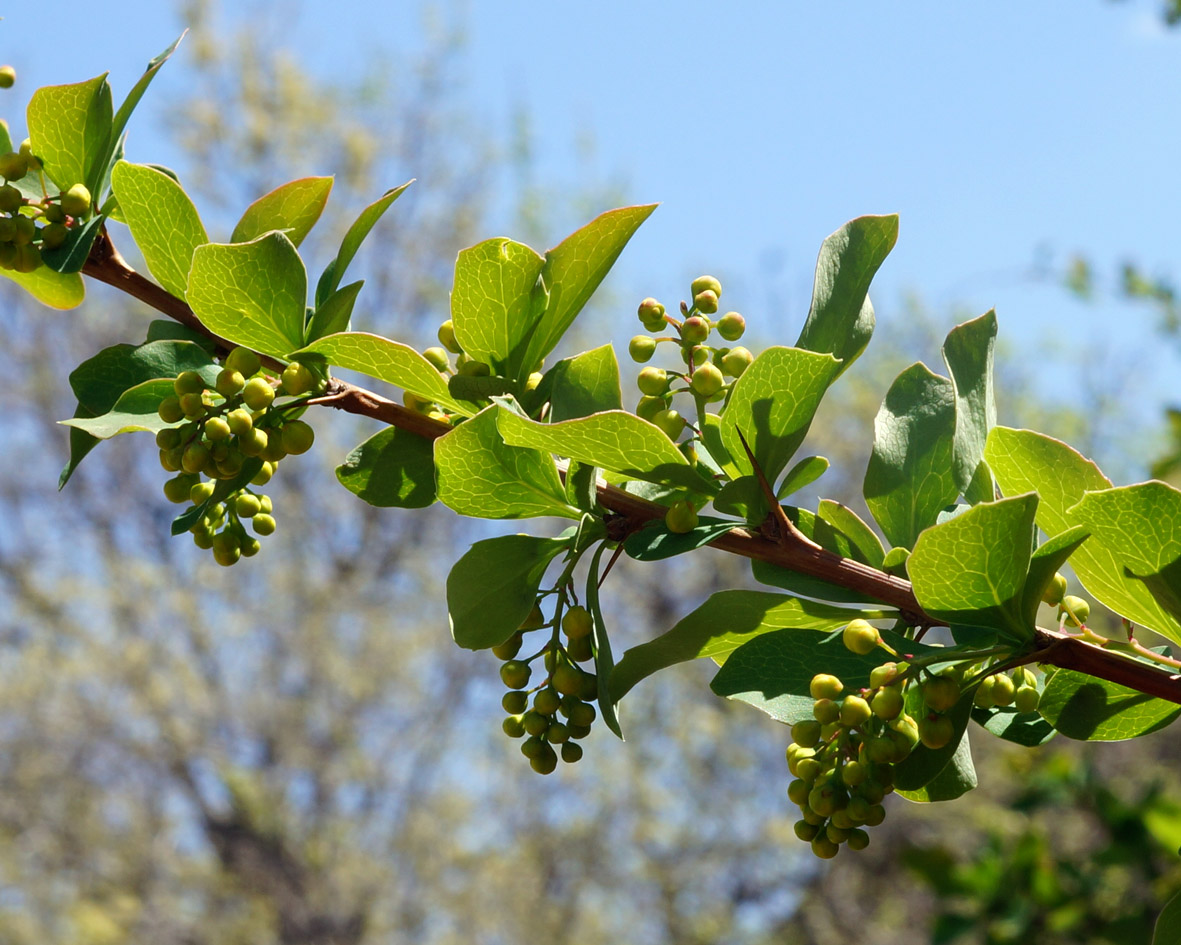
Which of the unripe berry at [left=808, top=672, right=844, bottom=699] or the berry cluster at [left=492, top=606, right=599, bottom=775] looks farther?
the berry cluster at [left=492, top=606, right=599, bottom=775]

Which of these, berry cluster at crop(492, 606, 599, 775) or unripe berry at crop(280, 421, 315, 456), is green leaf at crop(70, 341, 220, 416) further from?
berry cluster at crop(492, 606, 599, 775)

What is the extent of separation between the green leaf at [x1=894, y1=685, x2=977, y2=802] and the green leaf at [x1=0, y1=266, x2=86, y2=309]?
68 centimetres

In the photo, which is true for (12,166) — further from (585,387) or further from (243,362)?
(585,387)

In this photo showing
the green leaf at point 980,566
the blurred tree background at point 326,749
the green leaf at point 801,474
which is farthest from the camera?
the blurred tree background at point 326,749

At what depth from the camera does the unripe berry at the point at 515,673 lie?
0.74 meters

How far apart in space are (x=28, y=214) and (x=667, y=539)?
51cm

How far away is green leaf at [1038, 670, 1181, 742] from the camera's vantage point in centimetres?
65

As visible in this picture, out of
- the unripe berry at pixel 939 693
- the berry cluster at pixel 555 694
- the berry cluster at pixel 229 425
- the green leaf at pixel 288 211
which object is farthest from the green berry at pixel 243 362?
the unripe berry at pixel 939 693

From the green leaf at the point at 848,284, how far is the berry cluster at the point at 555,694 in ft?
0.79

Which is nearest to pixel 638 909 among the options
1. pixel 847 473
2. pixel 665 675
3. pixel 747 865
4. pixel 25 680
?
pixel 747 865

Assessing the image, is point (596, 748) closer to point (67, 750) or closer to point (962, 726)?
point (67, 750)

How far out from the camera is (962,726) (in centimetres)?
60

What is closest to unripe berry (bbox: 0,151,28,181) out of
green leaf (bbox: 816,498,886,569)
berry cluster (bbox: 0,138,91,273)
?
berry cluster (bbox: 0,138,91,273)

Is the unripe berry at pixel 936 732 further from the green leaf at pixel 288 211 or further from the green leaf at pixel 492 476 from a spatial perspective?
the green leaf at pixel 288 211
